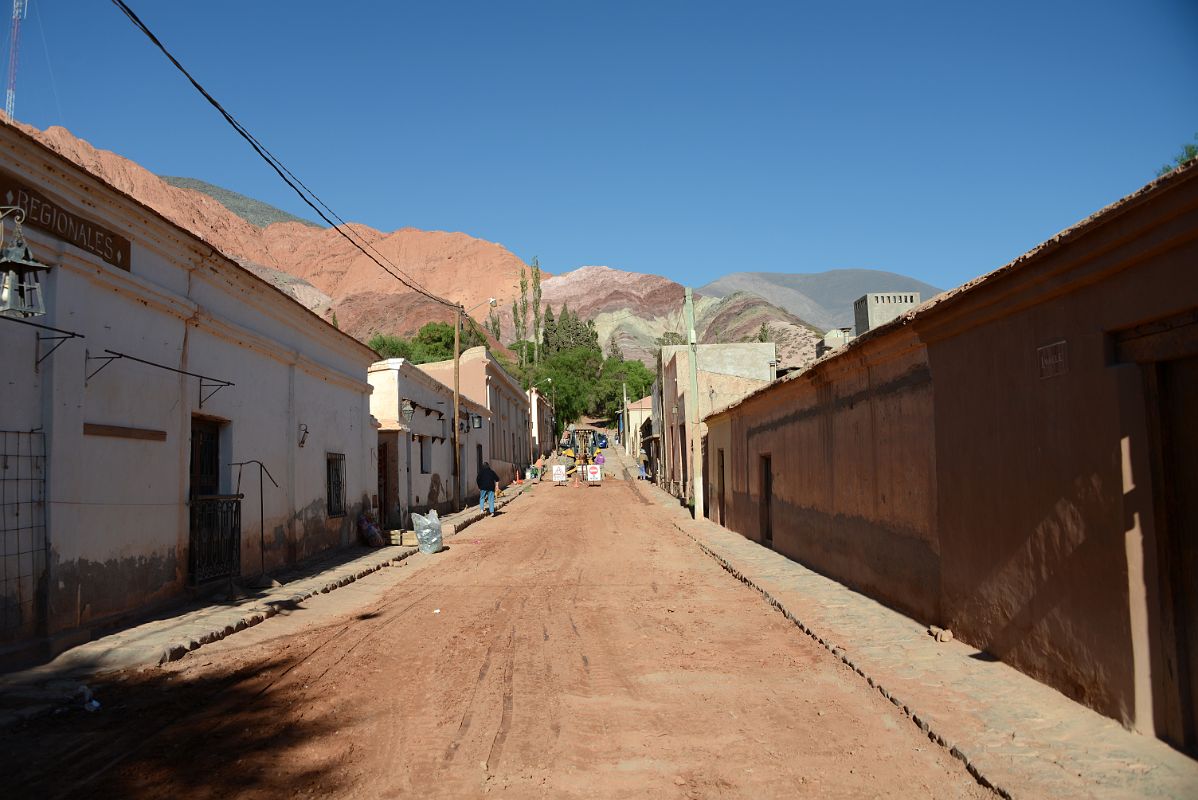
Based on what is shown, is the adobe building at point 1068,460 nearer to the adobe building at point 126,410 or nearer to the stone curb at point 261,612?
the stone curb at point 261,612

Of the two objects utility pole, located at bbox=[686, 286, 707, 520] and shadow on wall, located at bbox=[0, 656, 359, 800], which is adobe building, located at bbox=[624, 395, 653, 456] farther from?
shadow on wall, located at bbox=[0, 656, 359, 800]

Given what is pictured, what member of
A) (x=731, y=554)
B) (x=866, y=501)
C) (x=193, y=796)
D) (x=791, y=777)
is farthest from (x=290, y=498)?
(x=791, y=777)

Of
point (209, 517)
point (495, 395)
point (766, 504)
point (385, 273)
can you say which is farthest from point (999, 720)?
point (385, 273)

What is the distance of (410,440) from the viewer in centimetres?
2322

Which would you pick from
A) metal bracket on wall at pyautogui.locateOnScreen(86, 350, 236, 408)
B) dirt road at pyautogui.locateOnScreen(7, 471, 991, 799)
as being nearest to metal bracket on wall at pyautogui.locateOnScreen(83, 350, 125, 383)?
metal bracket on wall at pyautogui.locateOnScreen(86, 350, 236, 408)

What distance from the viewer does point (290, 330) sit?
47.5ft

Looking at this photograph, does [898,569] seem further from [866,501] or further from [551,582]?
[551,582]

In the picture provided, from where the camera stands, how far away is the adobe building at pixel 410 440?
2167cm

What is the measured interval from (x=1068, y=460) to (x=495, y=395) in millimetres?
40789

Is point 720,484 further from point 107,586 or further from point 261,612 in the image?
point 107,586

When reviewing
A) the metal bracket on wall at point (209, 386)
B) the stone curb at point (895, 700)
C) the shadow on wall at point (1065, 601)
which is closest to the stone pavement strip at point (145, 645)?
the metal bracket on wall at point (209, 386)

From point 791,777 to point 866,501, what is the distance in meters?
6.18

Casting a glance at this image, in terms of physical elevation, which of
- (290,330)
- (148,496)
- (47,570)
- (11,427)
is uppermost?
(290,330)

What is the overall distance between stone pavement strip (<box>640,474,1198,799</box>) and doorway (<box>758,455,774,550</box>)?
25.0 feet
